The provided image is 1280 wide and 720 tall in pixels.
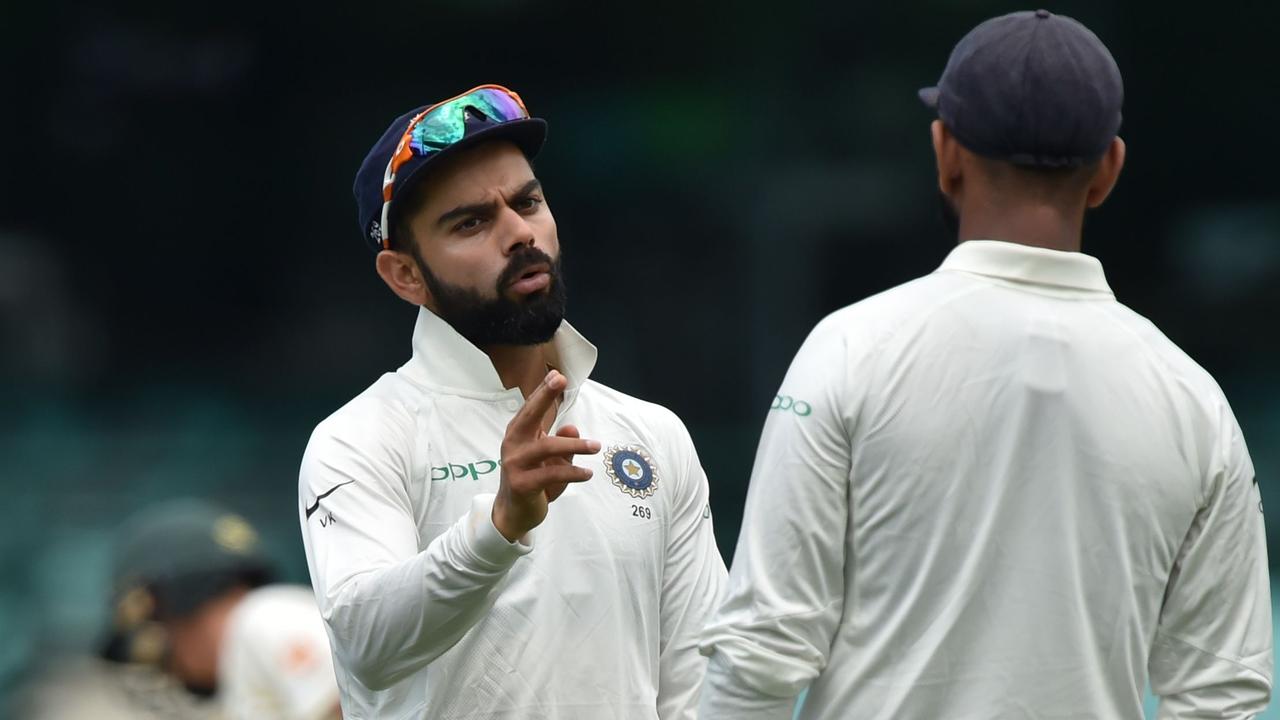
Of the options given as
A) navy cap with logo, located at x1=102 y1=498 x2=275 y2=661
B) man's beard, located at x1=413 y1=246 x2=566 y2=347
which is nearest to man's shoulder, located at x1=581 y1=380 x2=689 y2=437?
man's beard, located at x1=413 y1=246 x2=566 y2=347

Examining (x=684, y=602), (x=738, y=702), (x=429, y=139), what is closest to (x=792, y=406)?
(x=738, y=702)

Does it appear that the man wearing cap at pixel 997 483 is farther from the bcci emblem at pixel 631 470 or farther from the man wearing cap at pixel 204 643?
the man wearing cap at pixel 204 643

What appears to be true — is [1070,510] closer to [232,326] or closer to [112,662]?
[112,662]

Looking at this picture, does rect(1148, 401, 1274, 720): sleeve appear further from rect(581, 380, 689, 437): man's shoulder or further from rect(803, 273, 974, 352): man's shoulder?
rect(581, 380, 689, 437): man's shoulder

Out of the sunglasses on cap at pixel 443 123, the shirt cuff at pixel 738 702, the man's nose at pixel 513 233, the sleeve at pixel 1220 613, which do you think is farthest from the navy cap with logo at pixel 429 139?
the sleeve at pixel 1220 613

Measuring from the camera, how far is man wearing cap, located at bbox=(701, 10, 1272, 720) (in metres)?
2.60

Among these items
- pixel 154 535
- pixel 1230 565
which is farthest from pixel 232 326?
pixel 1230 565

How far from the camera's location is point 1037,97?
2.61m

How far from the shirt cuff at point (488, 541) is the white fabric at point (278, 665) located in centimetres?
160

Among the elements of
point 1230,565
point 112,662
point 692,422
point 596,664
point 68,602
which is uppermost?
point 1230,565

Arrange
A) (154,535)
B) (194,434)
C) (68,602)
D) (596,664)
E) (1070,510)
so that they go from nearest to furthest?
(1070,510), (596,664), (154,535), (68,602), (194,434)

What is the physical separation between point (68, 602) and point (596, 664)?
6239 millimetres

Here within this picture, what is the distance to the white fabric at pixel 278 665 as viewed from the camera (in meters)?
4.30

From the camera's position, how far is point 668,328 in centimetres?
980
